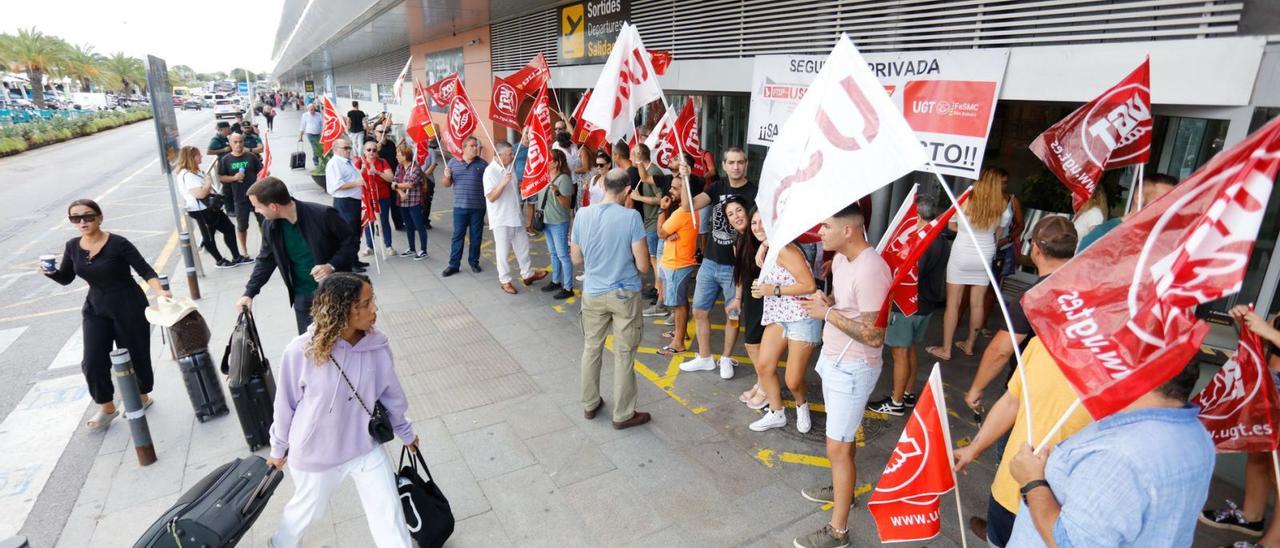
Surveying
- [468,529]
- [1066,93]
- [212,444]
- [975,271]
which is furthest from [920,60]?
[212,444]

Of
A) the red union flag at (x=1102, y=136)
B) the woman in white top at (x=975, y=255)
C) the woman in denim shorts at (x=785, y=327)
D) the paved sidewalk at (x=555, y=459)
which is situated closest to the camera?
the paved sidewalk at (x=555, y=459)

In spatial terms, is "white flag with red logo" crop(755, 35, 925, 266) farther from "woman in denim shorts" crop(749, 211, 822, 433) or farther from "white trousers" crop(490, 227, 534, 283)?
"white trousers" crop(490, 227, 534, 283)

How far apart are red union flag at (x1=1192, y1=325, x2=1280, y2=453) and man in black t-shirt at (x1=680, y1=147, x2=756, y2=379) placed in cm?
299

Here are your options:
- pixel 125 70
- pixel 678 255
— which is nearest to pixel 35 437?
pixel 678 255

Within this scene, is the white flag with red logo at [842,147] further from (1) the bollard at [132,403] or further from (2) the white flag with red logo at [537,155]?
(2) the white flag with red logo at [537,155]

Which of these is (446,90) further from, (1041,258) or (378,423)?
(1041,258)

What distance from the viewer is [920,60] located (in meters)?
5.83

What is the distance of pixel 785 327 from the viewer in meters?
4.50

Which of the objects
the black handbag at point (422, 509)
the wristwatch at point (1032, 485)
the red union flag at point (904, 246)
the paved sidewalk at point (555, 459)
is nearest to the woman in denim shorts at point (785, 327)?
the paved sidewalk at point (555, 459)

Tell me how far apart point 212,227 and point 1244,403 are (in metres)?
10.9

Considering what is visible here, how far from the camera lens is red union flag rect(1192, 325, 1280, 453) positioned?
307 centimetres

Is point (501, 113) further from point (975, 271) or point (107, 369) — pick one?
point (975, 271)

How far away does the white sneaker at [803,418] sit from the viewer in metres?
4.84

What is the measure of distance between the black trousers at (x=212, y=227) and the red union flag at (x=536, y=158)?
4.91 m
